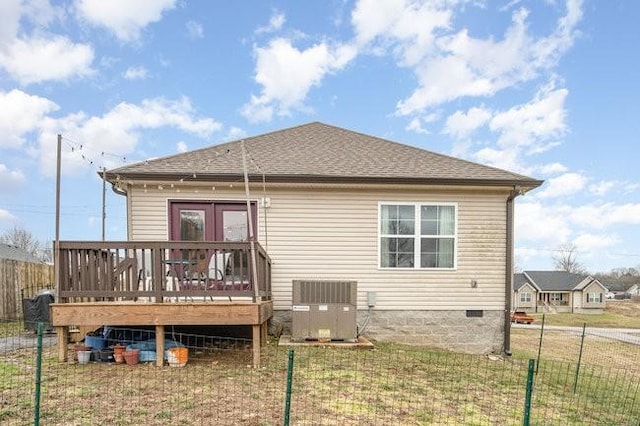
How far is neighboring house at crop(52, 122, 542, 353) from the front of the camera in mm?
7844

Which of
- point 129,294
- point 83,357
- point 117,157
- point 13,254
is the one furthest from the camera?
point 13,254

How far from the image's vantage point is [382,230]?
26.8 feet

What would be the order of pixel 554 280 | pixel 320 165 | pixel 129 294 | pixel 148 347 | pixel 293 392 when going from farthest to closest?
pixel 554 280 < pixel 320 165 < pixel 148 347 < pixel 129 294 < pixel 293 392

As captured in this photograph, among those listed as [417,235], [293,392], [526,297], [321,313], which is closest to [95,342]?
[293,392]

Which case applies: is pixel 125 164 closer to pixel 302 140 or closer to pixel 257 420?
pixel 302 140

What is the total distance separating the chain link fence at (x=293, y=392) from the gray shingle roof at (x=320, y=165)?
10.1 feet

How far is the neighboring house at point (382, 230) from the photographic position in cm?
784

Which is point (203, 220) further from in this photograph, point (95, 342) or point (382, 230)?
point (382, 230)

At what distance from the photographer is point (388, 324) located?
8.09 m

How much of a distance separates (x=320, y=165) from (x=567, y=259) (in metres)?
62.4

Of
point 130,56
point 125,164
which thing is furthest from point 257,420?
point 130,56

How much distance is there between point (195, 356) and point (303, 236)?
3.02 m

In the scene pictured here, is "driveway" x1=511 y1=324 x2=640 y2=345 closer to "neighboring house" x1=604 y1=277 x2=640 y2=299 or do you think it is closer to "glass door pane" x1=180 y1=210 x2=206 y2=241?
"glass door pane" x1=180 y1=210 x2=206 y2=241

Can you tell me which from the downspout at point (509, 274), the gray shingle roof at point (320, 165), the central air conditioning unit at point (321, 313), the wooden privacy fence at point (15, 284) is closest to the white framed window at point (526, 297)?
the downspout at point (509, 274)
